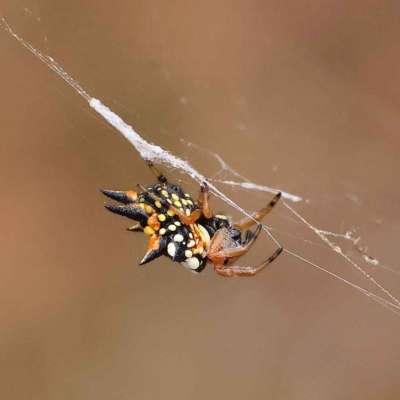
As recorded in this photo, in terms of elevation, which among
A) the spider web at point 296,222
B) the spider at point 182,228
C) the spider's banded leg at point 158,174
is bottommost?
the spider at point 182,228

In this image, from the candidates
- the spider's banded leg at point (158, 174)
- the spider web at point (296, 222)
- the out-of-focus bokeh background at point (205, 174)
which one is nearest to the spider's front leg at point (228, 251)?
the spider's banded leg at point (158, 174)

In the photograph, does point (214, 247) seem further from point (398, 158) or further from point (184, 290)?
point (398, 158)

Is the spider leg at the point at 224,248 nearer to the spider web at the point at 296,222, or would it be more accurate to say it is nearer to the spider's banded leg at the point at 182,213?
the spider's banded leg at the point at 182,213

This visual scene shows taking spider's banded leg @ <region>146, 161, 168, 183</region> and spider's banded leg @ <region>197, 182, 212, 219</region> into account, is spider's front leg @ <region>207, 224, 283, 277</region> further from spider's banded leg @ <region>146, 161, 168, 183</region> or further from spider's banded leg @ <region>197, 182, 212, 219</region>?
spider's banded leg @ <region>146, 161, 168, 183</region>

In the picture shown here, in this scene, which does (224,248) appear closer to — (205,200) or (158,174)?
(205,200)

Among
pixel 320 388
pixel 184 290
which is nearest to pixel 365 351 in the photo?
pixel 320 388
